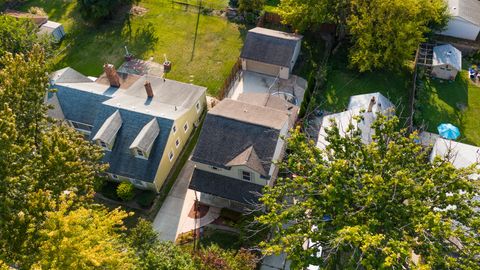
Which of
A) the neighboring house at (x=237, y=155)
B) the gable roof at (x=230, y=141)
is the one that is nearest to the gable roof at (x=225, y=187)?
the neighboring house at (x=237, y=155)

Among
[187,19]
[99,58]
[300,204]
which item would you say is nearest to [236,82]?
[187,19]

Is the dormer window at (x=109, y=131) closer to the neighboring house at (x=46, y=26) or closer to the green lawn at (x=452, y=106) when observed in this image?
the neighboring house at (x=46, y=26)

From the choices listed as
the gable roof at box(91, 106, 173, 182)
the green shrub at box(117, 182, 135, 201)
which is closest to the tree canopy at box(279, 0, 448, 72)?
the gable roof at box(91, 106, 173, 182)

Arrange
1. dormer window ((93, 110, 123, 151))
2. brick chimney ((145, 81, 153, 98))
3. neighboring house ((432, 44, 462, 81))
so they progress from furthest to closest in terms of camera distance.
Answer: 1. neighboring house ((432, 44, 462, 81))
2. brick chimney ((145, 81, 153, 98))
3. dormer window ((93, 110, 123, 151))

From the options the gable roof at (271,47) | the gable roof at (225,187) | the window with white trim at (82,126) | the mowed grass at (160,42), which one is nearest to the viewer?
the gable roof at (225,187)

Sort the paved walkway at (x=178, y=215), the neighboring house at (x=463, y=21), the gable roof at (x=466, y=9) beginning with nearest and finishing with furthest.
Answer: the paved walkway at (x=178, y=215)
the neighboring house at (x=463, y=21)
the gable roof at (x=466, y=9)

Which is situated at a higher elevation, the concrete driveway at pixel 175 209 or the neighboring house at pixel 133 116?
the neighboring house at pixel 133 116

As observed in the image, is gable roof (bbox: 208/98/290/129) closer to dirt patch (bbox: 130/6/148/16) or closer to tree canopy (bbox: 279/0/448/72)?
tree canopy (bbox: 279/0/448/72)
